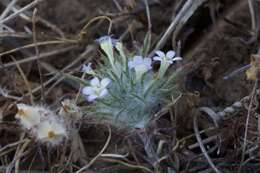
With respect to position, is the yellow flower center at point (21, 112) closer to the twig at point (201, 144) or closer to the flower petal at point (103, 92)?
the flower petal at point (103, 92)

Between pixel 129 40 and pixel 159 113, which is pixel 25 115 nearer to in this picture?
pixel 159 113

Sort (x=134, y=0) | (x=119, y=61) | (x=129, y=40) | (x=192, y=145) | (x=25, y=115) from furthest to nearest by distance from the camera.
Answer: (x=129, y=40) < (x=134, y=0) < (x=192, y=145) < (x=119, y=61) < (x=25, y=115)

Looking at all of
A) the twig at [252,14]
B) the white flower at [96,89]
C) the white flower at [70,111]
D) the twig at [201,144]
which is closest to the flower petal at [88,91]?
the white flower at [96,89]

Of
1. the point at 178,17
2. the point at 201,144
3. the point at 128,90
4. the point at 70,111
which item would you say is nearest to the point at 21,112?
the point at 70,111

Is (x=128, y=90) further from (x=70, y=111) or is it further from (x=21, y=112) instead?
(x=21, y=112)

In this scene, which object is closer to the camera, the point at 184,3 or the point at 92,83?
the point at 92,83

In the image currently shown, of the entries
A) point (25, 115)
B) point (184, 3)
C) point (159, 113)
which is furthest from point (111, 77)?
point (184, 3)
